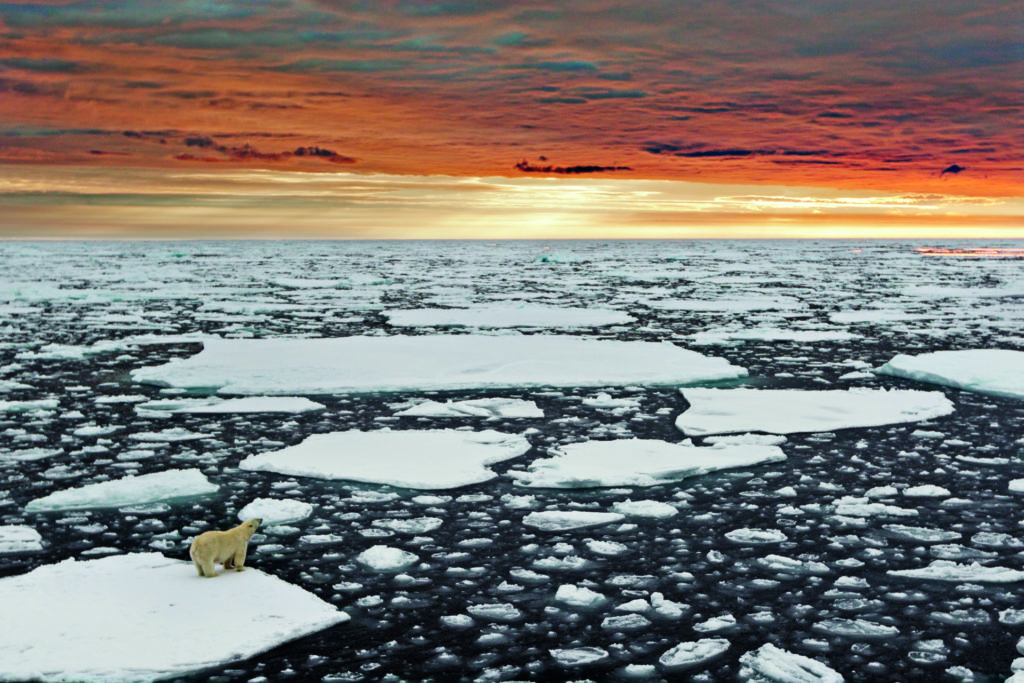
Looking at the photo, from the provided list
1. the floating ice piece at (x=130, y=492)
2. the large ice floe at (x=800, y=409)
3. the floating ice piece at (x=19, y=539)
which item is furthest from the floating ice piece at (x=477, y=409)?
the floating ice piece at (x=19, y=539)

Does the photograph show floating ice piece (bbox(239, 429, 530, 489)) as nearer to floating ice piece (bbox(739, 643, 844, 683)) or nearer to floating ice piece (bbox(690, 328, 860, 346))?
floating ice piece (bbox(739, 643, 844, 683))

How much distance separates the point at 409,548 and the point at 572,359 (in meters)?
6.32

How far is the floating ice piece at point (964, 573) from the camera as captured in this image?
171 inches

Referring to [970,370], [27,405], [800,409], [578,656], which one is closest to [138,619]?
[578,656]

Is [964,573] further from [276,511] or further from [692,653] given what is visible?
[276,511]

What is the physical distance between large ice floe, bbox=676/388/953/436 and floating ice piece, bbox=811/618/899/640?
3499 mm

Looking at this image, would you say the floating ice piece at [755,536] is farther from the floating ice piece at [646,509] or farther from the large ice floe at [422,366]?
the large ice floe at [422,366]

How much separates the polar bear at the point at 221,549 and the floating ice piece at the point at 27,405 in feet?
15.8

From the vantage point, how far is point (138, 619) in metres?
3.80

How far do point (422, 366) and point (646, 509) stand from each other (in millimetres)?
5320

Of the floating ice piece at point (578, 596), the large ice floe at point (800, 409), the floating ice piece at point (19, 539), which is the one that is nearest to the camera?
the floating ice piece at point (578, 596)

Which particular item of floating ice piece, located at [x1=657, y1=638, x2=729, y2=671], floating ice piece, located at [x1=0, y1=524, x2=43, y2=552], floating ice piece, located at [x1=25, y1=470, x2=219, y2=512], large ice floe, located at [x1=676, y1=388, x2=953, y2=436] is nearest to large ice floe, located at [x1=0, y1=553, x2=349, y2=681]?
floating ice piece, located at [x1=0, y1=524, x2=43, y2=552]

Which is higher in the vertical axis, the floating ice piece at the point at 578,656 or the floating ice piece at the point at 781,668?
the floating ice piece at the point at 781,668

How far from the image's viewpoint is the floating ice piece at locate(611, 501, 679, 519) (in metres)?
5.38
